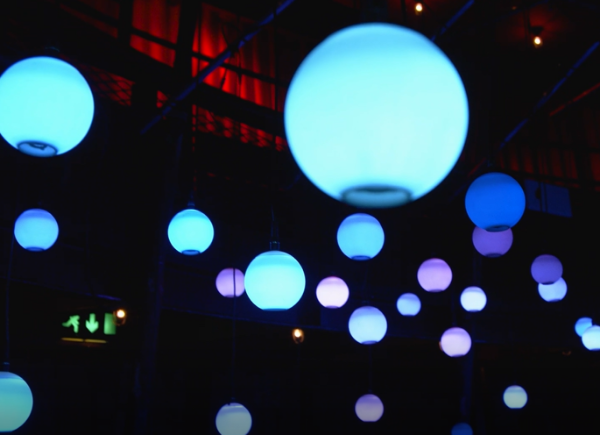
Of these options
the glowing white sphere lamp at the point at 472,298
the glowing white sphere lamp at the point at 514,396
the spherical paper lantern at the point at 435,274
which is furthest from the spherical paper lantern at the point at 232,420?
the glowing white sphere lamp at the point at 514,396

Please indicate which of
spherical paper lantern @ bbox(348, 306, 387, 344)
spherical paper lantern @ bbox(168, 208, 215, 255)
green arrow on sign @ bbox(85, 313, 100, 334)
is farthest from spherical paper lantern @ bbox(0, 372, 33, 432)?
green arrow on sign @ bbox(85, 313, 100, 334)

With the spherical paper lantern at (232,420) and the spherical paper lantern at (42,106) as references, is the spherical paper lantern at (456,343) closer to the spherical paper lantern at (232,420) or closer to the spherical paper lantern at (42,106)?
the spherical paper lantern at (232,420)

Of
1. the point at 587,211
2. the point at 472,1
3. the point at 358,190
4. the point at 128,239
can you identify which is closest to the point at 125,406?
the point at 128,239

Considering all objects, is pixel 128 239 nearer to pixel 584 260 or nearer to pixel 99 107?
pixel 99 107

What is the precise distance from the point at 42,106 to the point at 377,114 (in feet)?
4.54

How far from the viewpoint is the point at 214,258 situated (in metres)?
7.33

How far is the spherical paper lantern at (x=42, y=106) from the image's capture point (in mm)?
1892

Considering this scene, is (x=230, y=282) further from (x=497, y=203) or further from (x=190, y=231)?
(x=497, y=203)

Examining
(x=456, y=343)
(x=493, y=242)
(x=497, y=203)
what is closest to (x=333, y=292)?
(x=493, y=242)

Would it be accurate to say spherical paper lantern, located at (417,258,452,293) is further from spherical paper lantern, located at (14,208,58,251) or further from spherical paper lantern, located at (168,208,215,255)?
spherical paper lantern, located at (14,208,58,251)

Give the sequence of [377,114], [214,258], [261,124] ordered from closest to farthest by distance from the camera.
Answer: [377,114] → [261,124] → [214,258]

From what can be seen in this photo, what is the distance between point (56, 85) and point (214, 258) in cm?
545

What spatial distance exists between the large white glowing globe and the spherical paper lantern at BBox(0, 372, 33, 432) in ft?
8.72

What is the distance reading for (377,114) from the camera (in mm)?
1016
